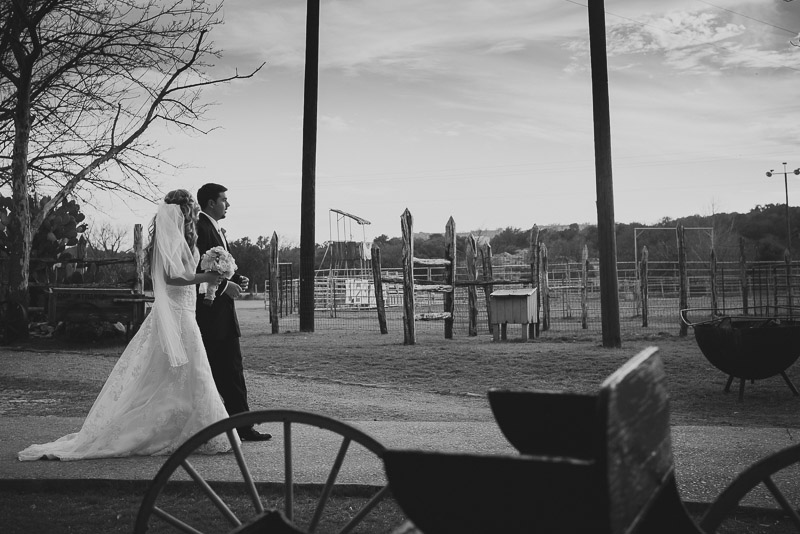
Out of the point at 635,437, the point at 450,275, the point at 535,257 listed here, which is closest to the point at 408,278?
the point at 450,275

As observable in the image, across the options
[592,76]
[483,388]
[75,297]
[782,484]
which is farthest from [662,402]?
[75,297]

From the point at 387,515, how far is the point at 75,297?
1526 cm

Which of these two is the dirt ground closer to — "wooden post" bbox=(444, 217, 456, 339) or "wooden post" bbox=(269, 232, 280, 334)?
"wooden post" bbox=(444, 217, 456, 339)

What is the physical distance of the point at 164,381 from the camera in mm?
6359

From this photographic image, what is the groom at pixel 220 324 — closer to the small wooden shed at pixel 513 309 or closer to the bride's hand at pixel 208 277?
the bride's hand at pixel 208 277

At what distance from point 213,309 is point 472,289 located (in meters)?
15.1

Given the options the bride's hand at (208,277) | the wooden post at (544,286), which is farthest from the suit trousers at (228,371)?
the wooden post at (544,286)

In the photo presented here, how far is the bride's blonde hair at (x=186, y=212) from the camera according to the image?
21.0ft

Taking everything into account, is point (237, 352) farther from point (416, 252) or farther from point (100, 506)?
point (416, 252)

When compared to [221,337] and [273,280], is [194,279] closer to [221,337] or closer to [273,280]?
[221,337]

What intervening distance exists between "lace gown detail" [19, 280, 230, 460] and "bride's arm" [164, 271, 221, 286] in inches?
6.4

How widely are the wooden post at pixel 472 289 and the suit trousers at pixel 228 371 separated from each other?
1438 cm

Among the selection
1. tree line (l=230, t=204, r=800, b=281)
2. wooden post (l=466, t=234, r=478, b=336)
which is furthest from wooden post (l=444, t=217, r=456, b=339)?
tree line (l=230, t=204, r=800, b=281)

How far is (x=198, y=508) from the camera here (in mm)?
5012
